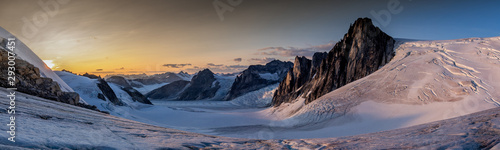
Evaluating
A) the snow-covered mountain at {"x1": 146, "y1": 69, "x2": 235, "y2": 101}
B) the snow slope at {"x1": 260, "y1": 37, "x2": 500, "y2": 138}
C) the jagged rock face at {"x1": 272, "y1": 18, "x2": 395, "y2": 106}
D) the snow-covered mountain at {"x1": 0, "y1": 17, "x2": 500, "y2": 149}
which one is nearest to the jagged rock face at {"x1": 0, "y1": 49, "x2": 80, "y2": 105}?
the snow-covered mountain at {"x1": 0, "y1": 17, "x2": 500, "y2": 149}

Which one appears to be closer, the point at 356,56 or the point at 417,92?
the point at 417,92

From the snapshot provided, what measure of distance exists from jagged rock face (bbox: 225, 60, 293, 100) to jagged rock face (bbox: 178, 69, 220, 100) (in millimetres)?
25751

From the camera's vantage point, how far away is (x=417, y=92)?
2425cm

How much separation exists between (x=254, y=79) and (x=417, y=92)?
367ft

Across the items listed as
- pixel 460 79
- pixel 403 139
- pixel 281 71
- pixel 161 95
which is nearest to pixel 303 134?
pixel 460 79

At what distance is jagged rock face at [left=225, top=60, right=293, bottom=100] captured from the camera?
429 ft

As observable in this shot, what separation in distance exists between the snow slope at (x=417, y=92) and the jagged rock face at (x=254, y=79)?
317ft

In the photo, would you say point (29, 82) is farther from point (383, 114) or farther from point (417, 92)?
point (417, 92)

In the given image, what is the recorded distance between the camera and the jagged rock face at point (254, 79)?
130875mm

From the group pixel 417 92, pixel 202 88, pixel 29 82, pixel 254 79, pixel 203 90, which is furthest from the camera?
pixel 202 88

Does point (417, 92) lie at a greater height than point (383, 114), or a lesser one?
greater

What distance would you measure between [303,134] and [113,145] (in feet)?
74.7

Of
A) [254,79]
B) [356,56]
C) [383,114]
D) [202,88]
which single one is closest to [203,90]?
[202,88]

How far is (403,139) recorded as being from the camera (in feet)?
18.7
